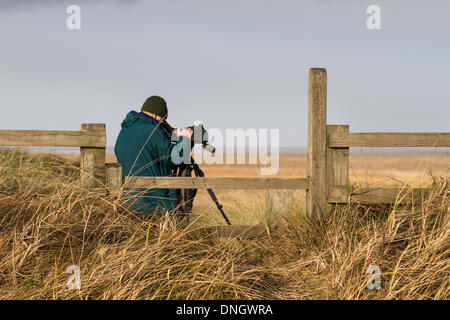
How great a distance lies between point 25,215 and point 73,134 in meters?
1.31

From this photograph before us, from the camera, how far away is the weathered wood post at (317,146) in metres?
6.01

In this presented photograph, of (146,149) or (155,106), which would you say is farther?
(155,106)

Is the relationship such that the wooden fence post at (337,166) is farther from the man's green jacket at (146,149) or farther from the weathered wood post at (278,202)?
the man's green jacket at (146,149)

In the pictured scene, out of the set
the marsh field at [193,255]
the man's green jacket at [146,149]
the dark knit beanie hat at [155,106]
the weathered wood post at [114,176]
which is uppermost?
the dark knit beanie hat at [155,106]

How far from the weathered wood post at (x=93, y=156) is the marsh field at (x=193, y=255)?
0.45m

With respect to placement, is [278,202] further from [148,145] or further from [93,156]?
[93,156]

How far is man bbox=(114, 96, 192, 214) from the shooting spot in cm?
591

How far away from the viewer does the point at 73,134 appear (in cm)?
580

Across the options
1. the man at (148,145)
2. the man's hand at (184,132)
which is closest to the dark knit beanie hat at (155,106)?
the man at (148,145)

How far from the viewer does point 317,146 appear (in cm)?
602

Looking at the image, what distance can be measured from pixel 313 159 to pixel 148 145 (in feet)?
6.87

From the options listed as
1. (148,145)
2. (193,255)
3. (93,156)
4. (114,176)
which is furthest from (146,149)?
(193,255)
